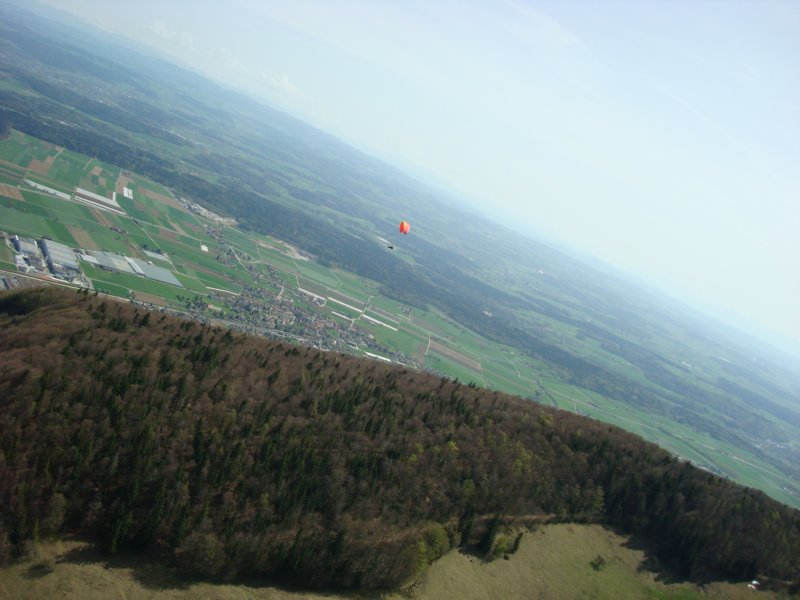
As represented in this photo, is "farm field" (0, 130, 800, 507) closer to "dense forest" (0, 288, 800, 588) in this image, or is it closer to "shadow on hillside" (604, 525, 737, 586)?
"dense forest" (0, 288, 800, 588)

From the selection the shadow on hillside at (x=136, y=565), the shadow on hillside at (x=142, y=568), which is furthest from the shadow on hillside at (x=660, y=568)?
A: the shadow on hillside at (x=136, y=565)

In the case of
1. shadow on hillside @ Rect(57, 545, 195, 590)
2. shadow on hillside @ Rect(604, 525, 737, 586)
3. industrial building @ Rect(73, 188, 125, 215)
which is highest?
shadow on hillside @ Rect(604, 525, 737, 586)

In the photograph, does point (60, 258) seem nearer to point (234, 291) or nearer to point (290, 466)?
point (234, 291)

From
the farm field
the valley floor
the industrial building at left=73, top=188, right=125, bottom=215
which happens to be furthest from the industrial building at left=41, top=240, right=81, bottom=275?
the valley floor

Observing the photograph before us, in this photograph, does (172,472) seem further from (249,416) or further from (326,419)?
(326,419)

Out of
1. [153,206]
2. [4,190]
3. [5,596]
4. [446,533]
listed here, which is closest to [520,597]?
[446,533]

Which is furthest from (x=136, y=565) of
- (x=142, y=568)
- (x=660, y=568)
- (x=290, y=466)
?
(x=660, y=568)
